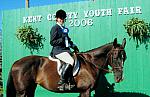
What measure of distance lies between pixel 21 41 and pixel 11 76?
10.3 ft

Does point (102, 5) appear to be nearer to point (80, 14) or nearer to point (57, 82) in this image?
point (80, 14)

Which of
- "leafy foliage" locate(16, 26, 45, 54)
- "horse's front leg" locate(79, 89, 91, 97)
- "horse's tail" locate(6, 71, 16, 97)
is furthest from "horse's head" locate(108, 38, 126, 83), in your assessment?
"leafy foliage" locate(16, 26, 45, 54)

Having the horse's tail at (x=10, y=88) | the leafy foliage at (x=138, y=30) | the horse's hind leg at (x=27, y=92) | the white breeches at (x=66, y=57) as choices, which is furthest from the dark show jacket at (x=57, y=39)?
the leafy foliage at (x=138, y=30)

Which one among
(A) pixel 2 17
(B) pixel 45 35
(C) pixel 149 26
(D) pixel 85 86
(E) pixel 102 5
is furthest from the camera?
(A) pixel 2 17

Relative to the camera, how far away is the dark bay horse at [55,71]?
883cm

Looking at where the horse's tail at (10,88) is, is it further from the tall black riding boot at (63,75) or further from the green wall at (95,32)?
the green wall at (95,32)

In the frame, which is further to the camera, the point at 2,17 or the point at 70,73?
the point at 2,17

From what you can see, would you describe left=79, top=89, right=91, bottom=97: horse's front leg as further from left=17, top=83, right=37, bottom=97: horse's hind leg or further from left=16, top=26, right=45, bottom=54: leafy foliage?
left=16, top=26, right=45, bottom=54: leafy foliage

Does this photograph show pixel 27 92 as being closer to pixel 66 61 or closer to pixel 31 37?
pixel 66 61

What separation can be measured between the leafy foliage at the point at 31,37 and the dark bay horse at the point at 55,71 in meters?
2.69

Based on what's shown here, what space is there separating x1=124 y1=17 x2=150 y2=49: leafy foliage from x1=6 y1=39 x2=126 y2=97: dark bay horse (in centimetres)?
136

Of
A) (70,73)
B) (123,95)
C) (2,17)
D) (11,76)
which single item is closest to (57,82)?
(70,73)

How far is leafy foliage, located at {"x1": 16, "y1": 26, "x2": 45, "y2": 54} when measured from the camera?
11883 mm

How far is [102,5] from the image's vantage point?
11.1 m
